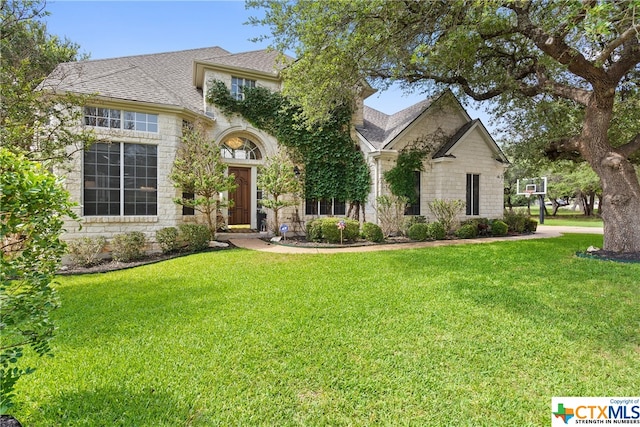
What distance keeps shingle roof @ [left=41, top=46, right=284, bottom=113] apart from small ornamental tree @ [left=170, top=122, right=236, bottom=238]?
1.35 m

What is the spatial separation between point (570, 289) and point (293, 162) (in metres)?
10.8

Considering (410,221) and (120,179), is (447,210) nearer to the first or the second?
(410,221)

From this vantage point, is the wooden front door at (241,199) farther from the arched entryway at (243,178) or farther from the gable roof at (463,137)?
the gable roof at (463,137)

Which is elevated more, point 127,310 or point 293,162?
point 293,162

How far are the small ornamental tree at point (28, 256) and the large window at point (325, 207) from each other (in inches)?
469

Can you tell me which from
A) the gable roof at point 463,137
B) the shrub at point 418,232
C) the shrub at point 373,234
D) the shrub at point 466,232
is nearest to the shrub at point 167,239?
the shrub at point 373,234

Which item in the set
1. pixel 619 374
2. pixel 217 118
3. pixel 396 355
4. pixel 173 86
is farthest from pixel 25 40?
pixel 619 374

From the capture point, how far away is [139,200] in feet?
33.6

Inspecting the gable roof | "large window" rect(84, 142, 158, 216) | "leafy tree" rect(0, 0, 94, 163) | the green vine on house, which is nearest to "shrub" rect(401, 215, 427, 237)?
the green vine on house

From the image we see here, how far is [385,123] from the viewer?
17188mm

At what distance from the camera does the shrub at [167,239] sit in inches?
388

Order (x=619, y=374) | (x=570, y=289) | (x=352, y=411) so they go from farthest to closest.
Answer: (x=570, y=289) → (x=619, y=374) → (x=352, y=411)

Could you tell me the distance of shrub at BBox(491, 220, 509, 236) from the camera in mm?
14406

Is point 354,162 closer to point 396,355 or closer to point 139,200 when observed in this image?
point 139,200
